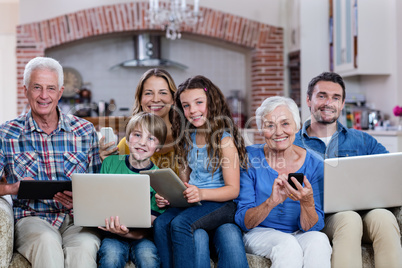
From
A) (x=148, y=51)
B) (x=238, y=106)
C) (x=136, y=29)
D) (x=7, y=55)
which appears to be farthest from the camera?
(x=7, y=55)

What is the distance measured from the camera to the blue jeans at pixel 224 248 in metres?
2.00

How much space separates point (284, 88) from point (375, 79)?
136 centimetres

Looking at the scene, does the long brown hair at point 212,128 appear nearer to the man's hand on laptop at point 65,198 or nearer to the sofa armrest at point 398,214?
the man's hand on laptop at point 65,198

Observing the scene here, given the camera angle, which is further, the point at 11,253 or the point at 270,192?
the point at 270,192

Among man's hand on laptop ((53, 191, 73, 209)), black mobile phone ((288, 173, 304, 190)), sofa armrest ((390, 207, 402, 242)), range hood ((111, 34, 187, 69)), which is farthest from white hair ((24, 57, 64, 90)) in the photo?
range hood ((111, 34, 187, 69))

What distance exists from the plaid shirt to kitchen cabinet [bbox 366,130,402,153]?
10.4ft

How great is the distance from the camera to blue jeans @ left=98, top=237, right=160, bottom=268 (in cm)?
202

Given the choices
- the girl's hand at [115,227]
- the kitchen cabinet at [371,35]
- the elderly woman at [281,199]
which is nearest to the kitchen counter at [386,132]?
the kitchen cabinet at [371,35]

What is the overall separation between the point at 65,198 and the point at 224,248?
2.44 feet

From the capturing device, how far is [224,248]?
80.0 inches

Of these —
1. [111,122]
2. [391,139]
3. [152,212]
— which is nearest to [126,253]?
[152,212]

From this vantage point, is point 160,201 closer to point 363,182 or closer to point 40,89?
point 40,89

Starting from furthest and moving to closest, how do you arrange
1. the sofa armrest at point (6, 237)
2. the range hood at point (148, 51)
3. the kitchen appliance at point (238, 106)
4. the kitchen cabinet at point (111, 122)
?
1. the kitchen appliance at point (238, 106)
2. the range hood at point (148, 51)
3. the kitchen cabinet at point (111, 122)
4. the sofa armrest at point (6, 237)

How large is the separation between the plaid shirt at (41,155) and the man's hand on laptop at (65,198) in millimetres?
145
